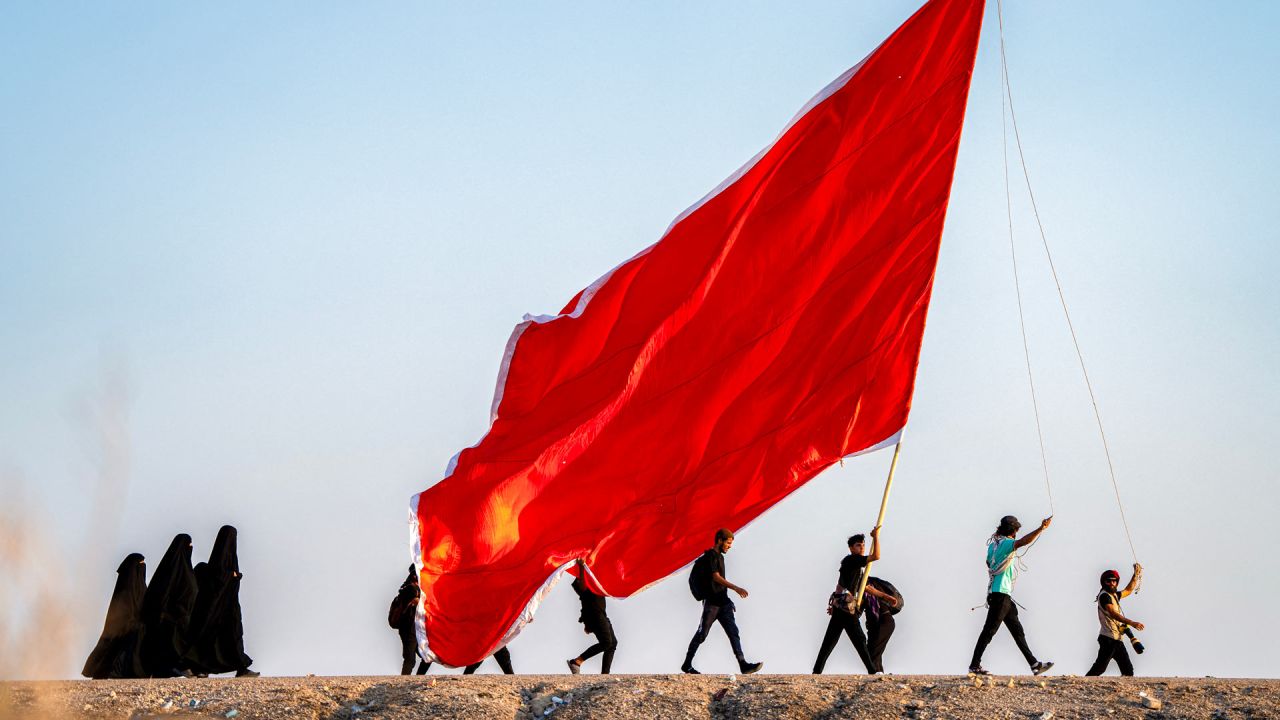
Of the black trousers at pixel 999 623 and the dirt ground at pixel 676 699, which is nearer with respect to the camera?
the dirt ground at pixel 676 699

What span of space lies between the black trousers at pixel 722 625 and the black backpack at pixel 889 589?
151 centimetres

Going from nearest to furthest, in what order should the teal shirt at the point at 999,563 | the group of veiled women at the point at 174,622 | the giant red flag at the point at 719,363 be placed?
the giant red flag at the point at 719,363 → the teal shirt at the point at 999,563 → the group of veiled women at the point at 174,622

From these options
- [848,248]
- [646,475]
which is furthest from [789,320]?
[646,475]

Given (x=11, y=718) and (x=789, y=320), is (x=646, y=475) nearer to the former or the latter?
(x=789, y=320)

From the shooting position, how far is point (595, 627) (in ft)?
68.4

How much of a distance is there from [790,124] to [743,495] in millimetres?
3920

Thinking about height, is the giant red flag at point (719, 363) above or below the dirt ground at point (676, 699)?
above

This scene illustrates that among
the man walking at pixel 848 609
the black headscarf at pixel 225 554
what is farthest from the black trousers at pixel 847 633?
the black headscarf at pixel 225 554

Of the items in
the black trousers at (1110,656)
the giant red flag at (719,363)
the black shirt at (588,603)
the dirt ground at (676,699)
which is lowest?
the dirt ground at (676,699)

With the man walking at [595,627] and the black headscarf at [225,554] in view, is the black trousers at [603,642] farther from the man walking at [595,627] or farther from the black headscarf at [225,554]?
the black headscarf at [225,554]

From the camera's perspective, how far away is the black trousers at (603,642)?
20.8m

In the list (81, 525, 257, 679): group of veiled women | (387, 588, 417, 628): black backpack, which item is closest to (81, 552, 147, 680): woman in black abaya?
(81, 525, 257, 679): group of veiled women

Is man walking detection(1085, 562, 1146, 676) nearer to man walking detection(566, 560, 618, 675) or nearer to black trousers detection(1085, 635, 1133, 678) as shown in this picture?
black trousers detection(1085, 635, 1133, 678)

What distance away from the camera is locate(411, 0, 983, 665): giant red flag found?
19.3 metres
